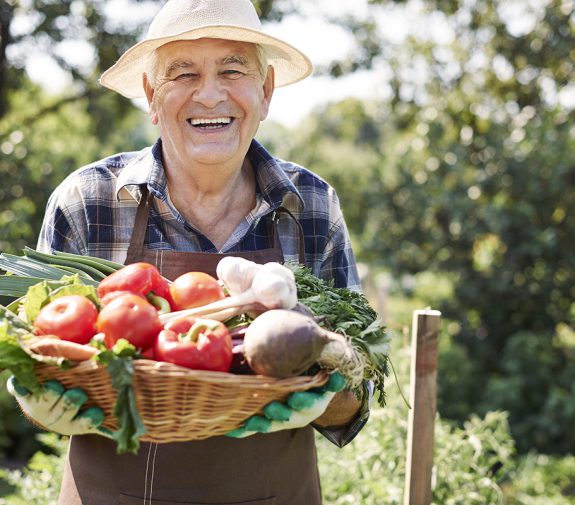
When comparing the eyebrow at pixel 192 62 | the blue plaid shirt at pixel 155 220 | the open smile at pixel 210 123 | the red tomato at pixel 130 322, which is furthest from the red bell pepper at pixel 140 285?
the eyebrow at pixel 192 62

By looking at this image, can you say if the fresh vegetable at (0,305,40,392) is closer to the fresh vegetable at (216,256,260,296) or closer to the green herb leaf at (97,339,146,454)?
the green herb leaf at (97,339,146,454)

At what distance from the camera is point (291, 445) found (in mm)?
2182

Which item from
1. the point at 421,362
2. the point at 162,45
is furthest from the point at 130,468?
the point at 162,45

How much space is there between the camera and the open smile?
2271 mm

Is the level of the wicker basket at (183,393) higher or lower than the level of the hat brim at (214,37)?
lower

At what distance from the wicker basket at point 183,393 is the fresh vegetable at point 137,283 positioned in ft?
0.83

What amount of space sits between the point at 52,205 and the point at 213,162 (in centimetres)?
54

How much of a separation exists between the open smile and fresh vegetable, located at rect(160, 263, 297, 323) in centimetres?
64

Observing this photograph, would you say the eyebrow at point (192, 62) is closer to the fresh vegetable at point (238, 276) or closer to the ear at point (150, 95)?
the ear at point (150, 95)

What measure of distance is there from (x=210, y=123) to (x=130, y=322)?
0.85 m

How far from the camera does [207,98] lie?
2.23m

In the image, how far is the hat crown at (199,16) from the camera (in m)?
2.23

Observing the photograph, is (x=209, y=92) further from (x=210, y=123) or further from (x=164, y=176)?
(x=164, y=176)

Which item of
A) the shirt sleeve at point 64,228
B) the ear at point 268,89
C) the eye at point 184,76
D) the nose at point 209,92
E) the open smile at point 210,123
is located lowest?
the shirt sleeve at point 64,228
